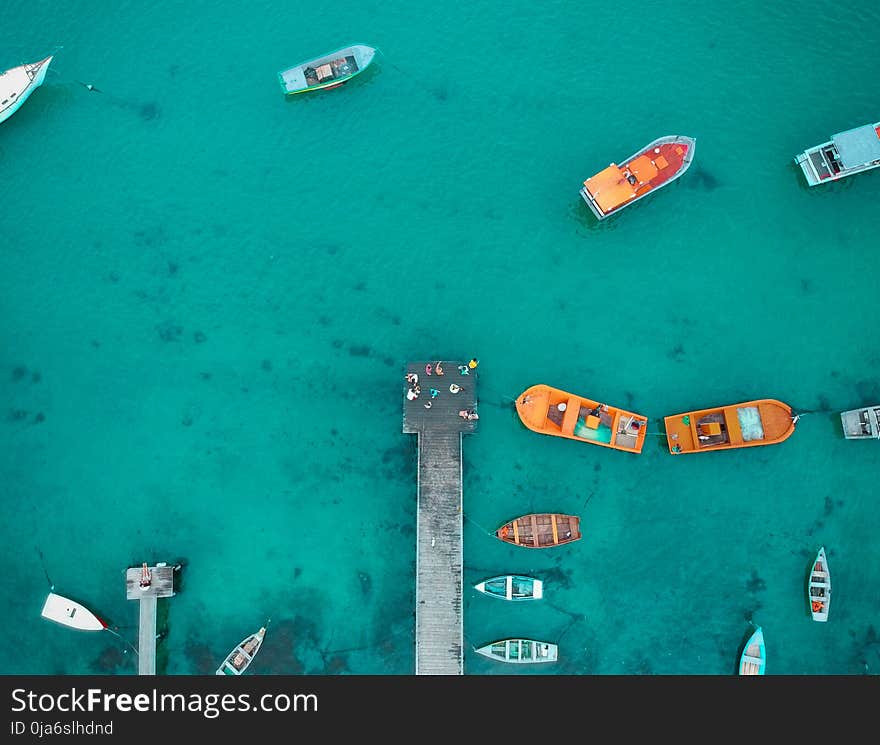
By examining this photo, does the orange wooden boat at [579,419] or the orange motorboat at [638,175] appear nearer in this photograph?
the orange wooden boat at [579,419]

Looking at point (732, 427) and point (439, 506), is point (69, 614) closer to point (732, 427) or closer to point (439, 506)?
point (439, 506)

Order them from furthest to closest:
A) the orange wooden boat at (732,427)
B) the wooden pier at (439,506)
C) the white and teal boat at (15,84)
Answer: the white and teal boat at (15,84) < the orange wooden boat at (732,427) < the wooden pier at (439,506)

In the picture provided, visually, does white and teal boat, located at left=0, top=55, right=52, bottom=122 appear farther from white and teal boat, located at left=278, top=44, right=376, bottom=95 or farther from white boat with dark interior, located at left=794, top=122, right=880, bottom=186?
white boat with dark interior, located at left=794, top=122, right=880, bottom=186

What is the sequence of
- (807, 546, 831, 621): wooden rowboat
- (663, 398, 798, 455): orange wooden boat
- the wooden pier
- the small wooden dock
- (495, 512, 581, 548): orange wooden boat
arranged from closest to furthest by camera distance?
the wooden pier → (663, 398, 798, 455): orange wooden boat → the small wooden dock → (807, 546, 831, 621): wooden rowboat → (495, 512, 581, 548): orange wooden boat

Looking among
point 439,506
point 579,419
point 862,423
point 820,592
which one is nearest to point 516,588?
point 439,506

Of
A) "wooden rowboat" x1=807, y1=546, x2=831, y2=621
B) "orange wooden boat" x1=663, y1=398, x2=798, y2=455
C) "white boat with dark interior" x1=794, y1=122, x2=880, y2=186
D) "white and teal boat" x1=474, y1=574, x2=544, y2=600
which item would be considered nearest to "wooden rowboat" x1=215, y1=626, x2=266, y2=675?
"white and teal boat" x1=474, y1=574, x2=544, y2=600

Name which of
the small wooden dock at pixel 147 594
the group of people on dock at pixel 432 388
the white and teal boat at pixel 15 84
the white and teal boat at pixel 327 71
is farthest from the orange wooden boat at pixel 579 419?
the white and teal boat at pixel 15 84

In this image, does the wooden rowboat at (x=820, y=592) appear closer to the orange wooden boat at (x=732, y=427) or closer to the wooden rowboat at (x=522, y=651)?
the orange wooden boat at (x=732, y=427)
